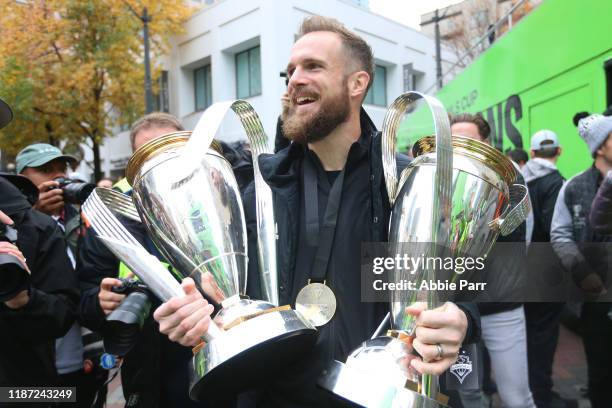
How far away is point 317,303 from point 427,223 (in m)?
0.38

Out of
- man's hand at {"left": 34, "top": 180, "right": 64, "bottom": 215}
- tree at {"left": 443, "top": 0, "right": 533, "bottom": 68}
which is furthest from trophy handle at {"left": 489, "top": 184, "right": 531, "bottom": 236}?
tree at {"left": 443, "top": 0, "right": 533, "bottom": 68}

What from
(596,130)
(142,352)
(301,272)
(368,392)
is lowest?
(142,352)

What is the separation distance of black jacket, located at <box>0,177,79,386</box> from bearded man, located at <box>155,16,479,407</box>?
2.88ft

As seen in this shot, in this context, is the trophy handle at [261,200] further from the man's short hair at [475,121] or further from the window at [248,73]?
the window at [248,73]

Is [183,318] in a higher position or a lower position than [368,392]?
higher

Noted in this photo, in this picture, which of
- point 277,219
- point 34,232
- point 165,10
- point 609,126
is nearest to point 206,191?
point 277,219

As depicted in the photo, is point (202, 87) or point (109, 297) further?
point (202, 87)

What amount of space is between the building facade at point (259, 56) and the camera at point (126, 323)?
1004 cm

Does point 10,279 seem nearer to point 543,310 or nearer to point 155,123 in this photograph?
point 155,123

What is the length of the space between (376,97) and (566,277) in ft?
50.6

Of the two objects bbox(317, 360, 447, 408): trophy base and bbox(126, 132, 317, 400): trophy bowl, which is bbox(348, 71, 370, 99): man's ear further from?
bbox(317, 360, 447, 408): trophy base

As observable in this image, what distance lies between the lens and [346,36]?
1556 mm

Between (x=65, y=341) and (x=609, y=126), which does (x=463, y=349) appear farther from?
(x=65, y=341)

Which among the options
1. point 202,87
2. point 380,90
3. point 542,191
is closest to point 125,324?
point 542,191
